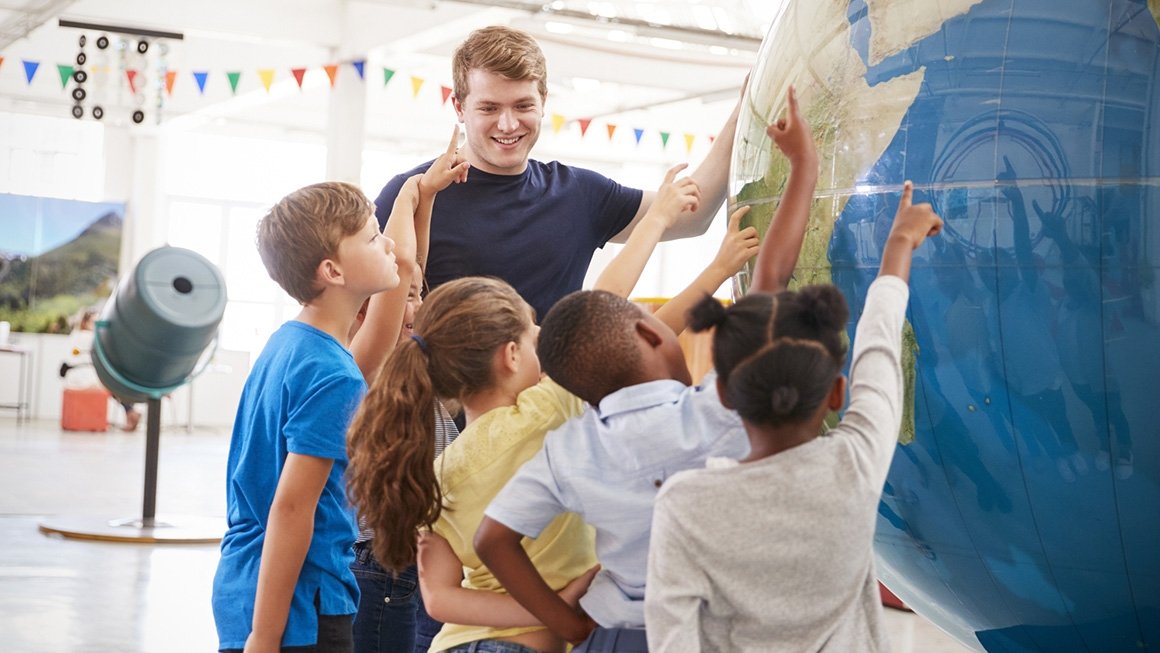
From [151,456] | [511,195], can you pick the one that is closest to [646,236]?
[511,195]

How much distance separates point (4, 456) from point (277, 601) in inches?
411

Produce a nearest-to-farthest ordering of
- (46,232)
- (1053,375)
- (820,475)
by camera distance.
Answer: (820,475)
(1053,375)
(46,232)

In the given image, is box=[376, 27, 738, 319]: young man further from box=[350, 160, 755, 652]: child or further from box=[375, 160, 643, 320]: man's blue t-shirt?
box=[350, 160, 755, 652]: child

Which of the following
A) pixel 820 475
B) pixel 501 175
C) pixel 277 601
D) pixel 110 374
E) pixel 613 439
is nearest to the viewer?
pixel 820 475

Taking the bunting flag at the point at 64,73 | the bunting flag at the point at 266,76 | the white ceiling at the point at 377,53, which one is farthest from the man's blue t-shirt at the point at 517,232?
the bunting flag at the point at 64,73

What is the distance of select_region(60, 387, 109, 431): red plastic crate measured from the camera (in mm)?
15000

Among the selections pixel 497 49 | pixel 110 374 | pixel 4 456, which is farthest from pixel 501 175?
pixel 4 456

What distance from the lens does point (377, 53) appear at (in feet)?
35.0

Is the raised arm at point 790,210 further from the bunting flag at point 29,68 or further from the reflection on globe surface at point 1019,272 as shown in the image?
A: the bunting flag at point 29,68

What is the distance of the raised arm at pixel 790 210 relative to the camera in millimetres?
1836

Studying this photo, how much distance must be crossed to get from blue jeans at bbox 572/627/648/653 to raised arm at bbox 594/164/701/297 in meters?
0.56

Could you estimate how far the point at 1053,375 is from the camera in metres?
1.84

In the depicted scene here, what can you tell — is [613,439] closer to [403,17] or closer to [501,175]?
[501,175]

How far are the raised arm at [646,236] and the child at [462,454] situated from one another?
0.62ft
